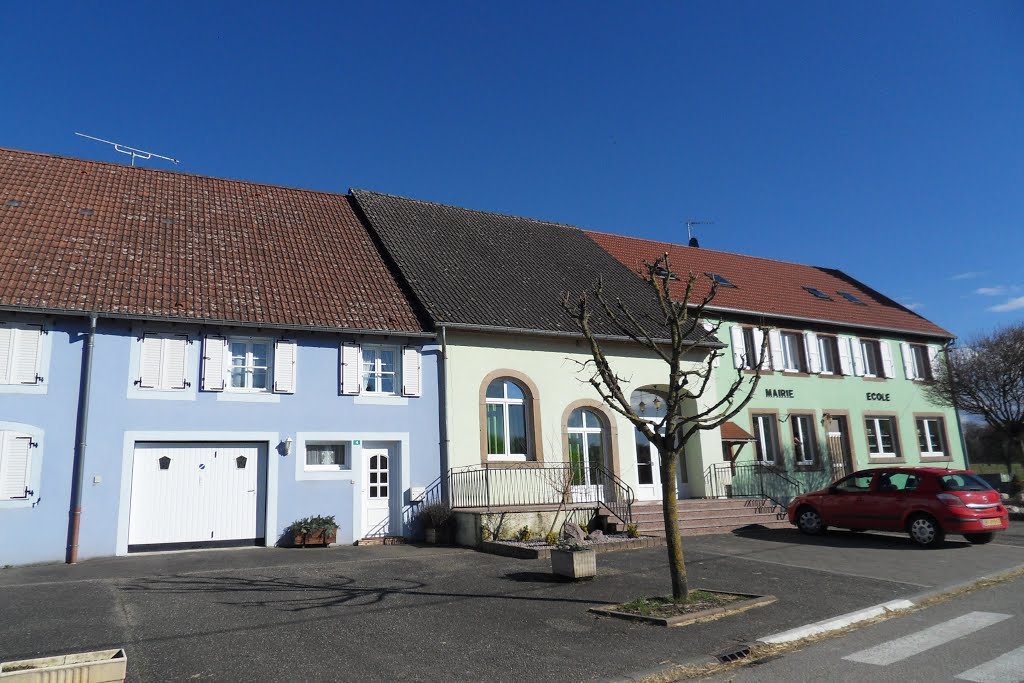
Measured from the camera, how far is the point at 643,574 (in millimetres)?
11625

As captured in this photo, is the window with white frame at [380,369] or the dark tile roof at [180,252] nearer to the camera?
the dark tile roof at [180,252]

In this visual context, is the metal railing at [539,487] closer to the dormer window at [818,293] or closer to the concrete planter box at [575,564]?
the concrete planter box at [575,564]

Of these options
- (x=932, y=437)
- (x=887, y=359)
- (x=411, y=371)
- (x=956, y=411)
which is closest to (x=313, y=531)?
(x=411, y=371)

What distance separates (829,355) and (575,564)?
18299 mm

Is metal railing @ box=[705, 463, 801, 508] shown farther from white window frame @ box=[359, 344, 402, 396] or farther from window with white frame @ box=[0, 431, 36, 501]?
window with white frame @ box=[0, 431, 36, 501]

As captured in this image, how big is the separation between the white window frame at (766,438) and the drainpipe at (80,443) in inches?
709

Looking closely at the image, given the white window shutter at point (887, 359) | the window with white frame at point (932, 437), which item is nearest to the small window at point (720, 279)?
the white window shutter at point (887, 359)

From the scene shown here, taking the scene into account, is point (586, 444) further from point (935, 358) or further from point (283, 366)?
point (935, 358)

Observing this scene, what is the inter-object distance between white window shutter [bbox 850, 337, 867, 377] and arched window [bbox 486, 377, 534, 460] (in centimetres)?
1409

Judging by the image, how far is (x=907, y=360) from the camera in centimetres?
2772

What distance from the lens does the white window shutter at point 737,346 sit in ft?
75.6

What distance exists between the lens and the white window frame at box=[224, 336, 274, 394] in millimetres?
15031

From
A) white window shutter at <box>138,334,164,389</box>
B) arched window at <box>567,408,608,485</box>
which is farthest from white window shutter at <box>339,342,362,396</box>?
arched window at <box>567,408,608,485</box>

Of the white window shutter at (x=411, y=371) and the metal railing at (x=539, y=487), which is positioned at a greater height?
the white window shutter at (x=411, y=371)
